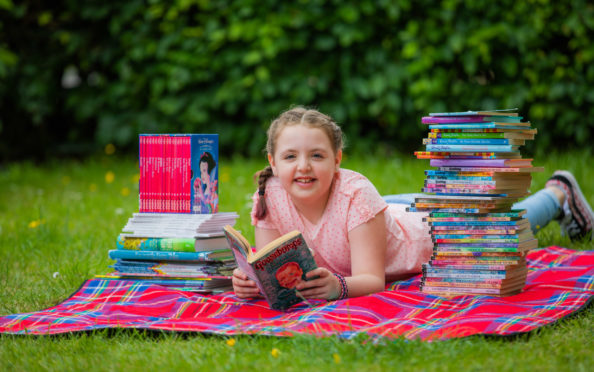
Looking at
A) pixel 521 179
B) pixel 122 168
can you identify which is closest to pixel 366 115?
pixel 122 168

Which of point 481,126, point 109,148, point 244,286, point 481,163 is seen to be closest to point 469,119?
point 481,126

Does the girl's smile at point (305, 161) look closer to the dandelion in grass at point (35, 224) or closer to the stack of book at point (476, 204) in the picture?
the stack of book at point (476, 204)

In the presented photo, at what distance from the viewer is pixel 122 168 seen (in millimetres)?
7301

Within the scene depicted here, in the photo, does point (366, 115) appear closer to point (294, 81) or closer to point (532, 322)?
point (294, 81)

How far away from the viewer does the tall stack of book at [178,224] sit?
10.9 ft

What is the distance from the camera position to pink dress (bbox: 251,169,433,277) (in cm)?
314

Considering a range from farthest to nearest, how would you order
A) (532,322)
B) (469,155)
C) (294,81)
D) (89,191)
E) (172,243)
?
1. (294,81)
2. (89,191)
3. (172,243)
4. (469,155)
5. (532,322)

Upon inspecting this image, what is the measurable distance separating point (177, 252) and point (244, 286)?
44 centimetres

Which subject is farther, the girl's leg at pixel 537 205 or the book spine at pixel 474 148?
the girl's leg at pixel 537 205

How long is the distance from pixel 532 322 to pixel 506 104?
14.3 feet

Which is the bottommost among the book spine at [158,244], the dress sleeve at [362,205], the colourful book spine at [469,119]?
the book spine at [158,244]

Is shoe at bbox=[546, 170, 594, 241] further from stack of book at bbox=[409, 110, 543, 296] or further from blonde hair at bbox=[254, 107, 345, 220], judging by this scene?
blonde hair at bbox=[254, 107, 345, 220]

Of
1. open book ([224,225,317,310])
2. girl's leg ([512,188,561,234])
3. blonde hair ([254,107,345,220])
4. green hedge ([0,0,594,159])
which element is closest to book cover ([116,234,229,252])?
blonde hair ([254,107,345,220])

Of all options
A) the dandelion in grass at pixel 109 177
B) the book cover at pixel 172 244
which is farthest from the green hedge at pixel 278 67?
the book cover at pixel 172 244
